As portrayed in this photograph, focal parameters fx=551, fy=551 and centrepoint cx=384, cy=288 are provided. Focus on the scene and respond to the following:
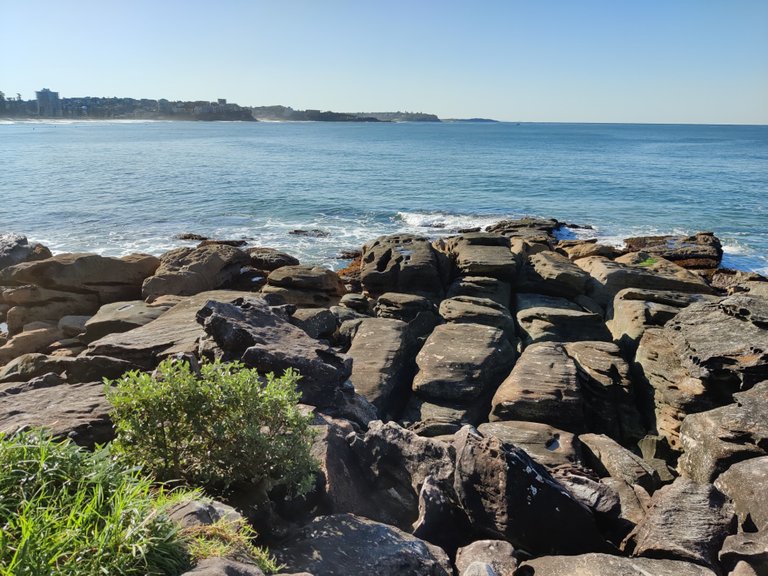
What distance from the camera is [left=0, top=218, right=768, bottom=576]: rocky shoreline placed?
6.92 meters

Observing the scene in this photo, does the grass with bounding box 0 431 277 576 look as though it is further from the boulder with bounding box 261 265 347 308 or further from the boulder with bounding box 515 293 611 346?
the boulder with bounding box 261 265 347 308

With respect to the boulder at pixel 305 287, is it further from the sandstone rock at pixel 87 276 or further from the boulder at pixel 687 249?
the boulder at pixel 687 249

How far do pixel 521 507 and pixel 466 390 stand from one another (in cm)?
548

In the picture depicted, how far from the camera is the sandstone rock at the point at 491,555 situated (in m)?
6.50

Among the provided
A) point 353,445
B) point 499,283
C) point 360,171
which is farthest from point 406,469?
point 360,171

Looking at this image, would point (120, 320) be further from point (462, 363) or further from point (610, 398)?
point (610, 398)

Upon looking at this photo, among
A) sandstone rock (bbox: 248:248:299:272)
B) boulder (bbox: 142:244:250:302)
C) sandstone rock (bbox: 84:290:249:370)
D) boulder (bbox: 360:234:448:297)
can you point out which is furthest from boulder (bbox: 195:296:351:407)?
sandstone rock (bbox: 248:248:299:272)

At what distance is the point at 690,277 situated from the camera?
870 inches

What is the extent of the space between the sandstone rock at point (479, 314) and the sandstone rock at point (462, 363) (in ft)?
5.43

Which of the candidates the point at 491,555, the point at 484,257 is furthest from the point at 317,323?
the point at 484,257

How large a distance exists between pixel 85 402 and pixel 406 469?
15.3ft

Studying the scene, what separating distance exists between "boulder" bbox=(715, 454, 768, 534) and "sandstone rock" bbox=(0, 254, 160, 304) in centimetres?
1936

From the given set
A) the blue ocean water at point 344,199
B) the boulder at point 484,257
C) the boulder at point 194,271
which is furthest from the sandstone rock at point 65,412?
the blue ocean water at point 344,199

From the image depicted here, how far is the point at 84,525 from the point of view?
379cm
